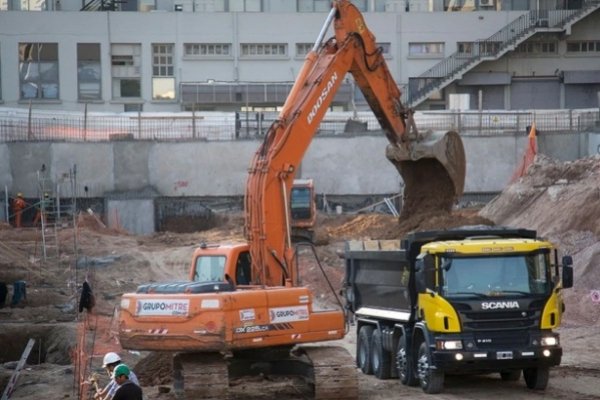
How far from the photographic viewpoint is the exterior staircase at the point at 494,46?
74375 mm

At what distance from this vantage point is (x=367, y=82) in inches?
1118

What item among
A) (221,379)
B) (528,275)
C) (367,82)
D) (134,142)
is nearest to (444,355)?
(528,275)

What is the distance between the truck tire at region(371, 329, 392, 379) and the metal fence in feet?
123

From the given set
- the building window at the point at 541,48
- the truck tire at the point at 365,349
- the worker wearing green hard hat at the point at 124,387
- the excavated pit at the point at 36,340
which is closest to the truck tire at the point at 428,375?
the truck tire at the point at 365,349

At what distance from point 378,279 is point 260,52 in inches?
2128

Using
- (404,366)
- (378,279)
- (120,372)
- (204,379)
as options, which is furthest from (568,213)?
(120,372)

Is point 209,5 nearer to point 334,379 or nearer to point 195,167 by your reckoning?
point 195,167

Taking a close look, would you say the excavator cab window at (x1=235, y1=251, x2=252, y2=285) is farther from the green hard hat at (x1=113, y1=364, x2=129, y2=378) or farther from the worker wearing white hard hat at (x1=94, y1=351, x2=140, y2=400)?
the green hard hat at (x1=113, y1=364, x2=129, y2=378)

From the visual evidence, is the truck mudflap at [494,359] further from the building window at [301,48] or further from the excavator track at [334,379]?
the building window at [301,48]

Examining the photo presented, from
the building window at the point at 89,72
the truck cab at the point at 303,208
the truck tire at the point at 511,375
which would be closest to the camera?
the truck tire at the point at 511,375

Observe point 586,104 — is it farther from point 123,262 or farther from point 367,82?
point 367,82

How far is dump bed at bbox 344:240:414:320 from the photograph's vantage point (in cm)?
2038

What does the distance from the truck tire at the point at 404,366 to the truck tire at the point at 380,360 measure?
669 mm

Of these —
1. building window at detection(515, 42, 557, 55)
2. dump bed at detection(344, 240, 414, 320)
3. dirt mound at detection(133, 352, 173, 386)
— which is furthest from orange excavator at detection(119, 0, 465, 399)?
building window at detection(515, 42, 557, 55)
